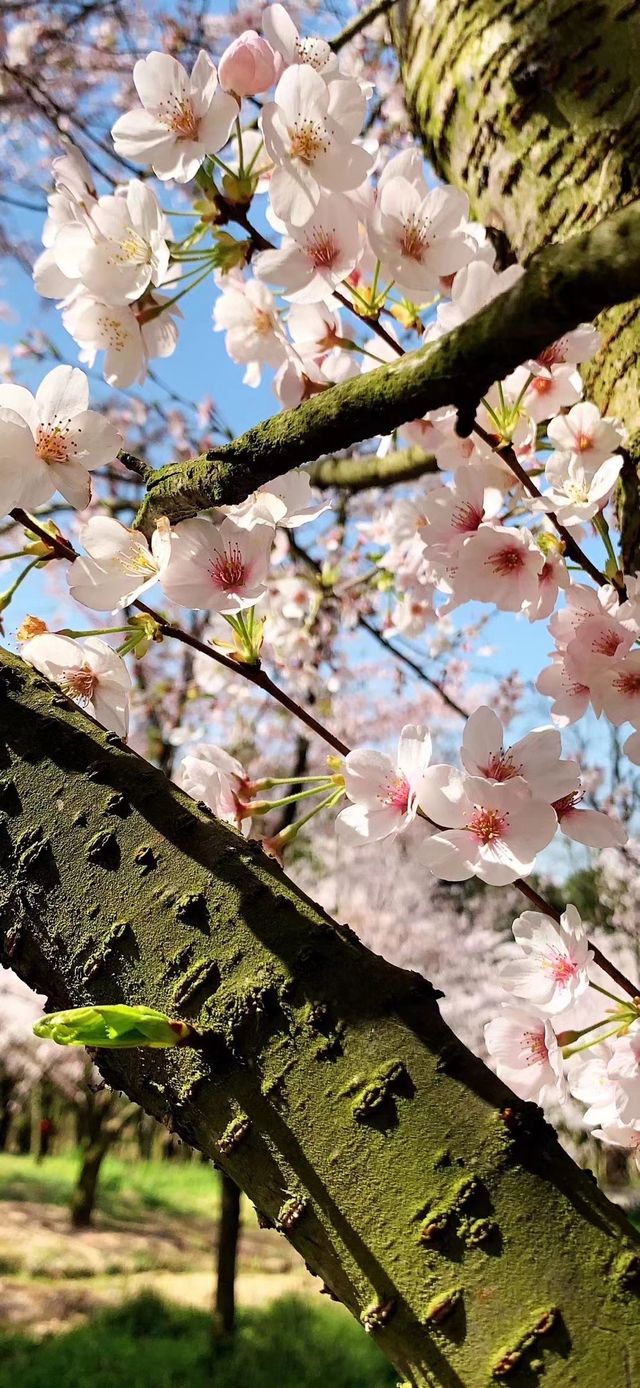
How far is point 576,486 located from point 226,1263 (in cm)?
549

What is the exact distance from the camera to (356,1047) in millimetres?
448

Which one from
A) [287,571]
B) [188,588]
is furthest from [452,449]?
[287,571]

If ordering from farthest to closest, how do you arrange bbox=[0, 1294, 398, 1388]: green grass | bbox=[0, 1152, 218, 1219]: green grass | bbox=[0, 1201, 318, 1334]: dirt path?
bbox=[0, 1152, 218, 1219]: green grass < bbox=[0, 1201, 318, 1334]: dirt path < bbox=[0, 1294, 398, 1388]: green grass

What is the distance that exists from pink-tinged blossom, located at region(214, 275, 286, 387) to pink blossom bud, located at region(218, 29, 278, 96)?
0.20 meters

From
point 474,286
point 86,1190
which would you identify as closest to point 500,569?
point 474,286

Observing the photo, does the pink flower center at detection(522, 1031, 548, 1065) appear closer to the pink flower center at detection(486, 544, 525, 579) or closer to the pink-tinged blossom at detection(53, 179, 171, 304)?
the pink flower center at detection(486, 544, 525, 579)

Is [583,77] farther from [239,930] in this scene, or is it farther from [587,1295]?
[587,1295]

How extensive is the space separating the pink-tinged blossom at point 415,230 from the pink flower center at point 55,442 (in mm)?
331

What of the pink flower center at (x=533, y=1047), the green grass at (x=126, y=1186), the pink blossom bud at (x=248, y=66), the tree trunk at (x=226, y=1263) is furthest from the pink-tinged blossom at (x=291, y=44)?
the green grass at (x=126, y=1186)

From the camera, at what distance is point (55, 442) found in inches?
23.8

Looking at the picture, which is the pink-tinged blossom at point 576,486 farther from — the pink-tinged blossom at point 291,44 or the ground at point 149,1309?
the ground at point 149,1309

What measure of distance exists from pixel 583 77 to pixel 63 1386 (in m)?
5.43

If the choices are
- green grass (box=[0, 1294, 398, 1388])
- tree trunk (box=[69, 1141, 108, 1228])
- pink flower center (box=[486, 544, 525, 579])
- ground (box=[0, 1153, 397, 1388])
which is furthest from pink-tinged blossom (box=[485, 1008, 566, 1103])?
tree trunk (box=[69, 1141, 108, 1228])

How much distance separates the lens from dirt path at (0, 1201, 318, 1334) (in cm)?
536
